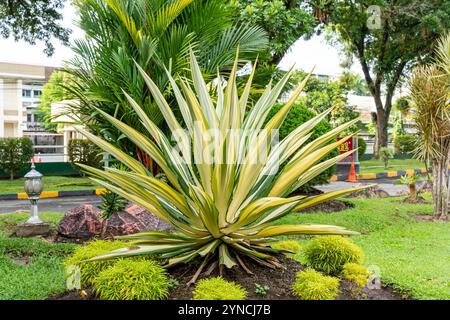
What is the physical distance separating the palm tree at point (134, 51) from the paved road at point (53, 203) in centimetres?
447

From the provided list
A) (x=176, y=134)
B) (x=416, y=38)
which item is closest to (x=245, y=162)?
(x=176, y=134)

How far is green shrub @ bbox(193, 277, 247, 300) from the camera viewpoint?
2.61 m

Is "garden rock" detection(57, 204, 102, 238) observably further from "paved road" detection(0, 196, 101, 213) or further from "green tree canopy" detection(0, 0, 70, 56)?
"green tree canopy" detection(0, 0, 70, 56)

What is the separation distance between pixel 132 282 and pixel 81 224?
373cm

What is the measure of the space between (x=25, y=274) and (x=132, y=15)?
3419 mm

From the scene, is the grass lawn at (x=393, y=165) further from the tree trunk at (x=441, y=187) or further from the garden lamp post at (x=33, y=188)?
the garden lamp post at (x=33, y=188)

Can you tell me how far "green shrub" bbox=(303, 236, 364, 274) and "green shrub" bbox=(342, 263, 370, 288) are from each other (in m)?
0.12

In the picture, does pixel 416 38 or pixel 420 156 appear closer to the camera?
pixel 420 156

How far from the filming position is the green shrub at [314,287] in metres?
2.82

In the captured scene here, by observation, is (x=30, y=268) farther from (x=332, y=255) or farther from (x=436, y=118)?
(x=436, y=118)

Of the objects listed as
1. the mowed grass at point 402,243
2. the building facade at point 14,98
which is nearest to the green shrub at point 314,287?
the mowed grass at point 402,243

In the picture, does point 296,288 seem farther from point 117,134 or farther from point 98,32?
point 98,32

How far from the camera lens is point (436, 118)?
24.9 feet

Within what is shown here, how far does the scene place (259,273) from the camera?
10.4ft
